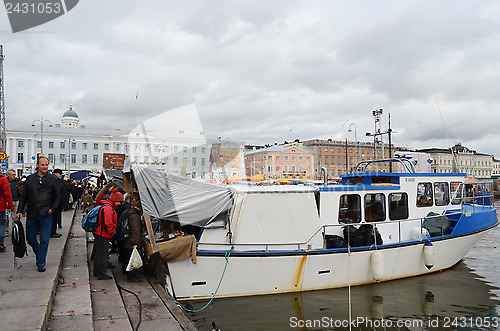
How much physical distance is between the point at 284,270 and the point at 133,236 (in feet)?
12.7

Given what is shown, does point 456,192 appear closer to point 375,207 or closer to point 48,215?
point 375,207

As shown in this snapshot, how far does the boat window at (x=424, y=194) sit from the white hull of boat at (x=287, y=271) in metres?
1.47

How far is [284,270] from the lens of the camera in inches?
357

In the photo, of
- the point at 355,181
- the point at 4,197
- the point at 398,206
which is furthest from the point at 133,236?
the point at 398,206

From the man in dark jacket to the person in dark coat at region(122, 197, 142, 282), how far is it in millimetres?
1565

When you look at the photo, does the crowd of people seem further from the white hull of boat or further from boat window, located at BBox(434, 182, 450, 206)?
boat window, located at BBox(434, 182, 450, 206)

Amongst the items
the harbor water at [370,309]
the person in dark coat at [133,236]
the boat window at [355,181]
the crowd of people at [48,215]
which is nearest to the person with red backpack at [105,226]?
the crowd of people at [48,215]

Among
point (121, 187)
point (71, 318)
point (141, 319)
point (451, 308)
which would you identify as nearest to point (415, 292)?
point (451, 308)

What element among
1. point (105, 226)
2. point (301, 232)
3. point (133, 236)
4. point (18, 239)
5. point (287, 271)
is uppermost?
point (105, 226)

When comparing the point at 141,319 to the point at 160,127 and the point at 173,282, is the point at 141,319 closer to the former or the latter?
the point at 173,282

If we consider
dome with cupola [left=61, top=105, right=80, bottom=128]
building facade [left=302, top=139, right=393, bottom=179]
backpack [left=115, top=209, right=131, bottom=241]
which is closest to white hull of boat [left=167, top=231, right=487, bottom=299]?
backpack [left=115, top=209, right=131, bottom=241]

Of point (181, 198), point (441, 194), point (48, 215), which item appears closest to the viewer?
point (48, 215)

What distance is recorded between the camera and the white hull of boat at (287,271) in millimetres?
8422

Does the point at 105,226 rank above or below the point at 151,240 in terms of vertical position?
above
